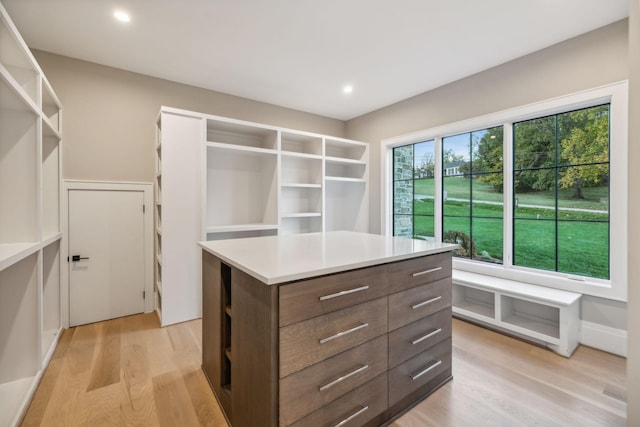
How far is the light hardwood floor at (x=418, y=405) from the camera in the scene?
66.7 inches

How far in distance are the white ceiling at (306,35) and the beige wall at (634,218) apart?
3.33 ft

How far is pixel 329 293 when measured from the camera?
4.42 feet

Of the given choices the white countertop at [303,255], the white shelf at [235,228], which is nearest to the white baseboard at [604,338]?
the white countertop at [303,255]

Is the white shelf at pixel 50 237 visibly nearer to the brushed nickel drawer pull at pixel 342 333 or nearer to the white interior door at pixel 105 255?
the white interior door at pixel 105 255

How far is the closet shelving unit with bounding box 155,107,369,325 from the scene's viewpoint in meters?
3.04

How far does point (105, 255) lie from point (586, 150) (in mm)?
5043

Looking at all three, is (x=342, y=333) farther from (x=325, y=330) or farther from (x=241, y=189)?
(x=241, y=189)

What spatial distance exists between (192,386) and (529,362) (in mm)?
2628

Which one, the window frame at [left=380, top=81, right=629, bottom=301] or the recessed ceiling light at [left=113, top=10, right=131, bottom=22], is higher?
the recessed ceiling light at [left=113, top=10, right=131, bottom=22]

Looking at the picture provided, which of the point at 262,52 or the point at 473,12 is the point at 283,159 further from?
the point at 473,12

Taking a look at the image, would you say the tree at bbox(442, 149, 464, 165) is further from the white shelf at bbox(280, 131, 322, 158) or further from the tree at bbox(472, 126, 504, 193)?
the white shelf at bbox(280, 131, 322, 158)

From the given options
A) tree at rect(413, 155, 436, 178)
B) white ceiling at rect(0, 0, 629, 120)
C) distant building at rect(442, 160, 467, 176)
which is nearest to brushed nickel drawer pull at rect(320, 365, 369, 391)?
white ceiling at rect(0, 0, 629, 120)

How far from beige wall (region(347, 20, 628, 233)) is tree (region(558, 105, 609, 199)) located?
11.4 inches

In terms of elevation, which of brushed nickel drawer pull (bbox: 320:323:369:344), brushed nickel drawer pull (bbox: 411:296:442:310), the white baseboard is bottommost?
the white baseboard
